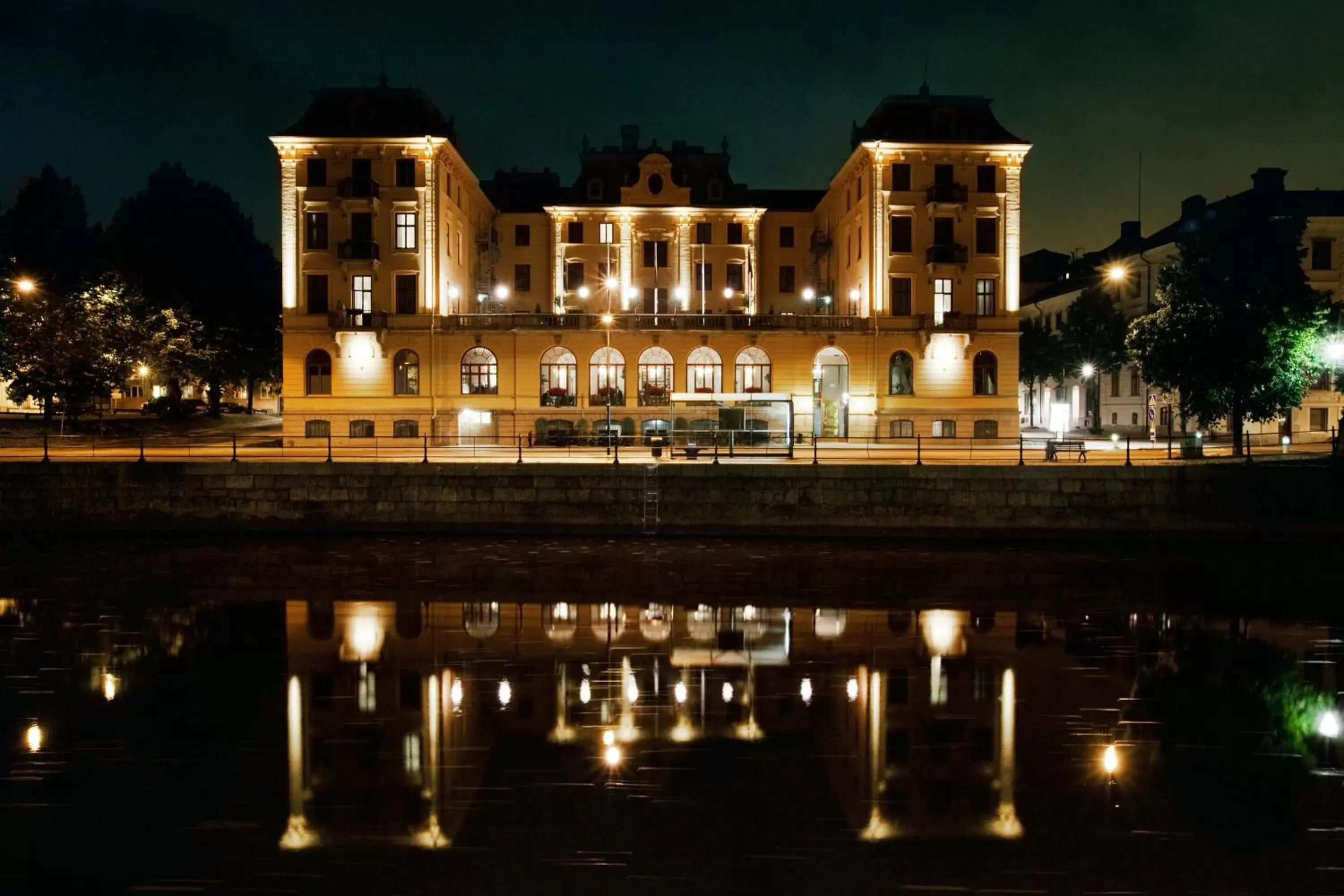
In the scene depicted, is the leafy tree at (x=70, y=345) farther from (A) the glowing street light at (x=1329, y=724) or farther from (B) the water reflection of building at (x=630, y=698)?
(A) the glowing street light at (x=1329, y=724)

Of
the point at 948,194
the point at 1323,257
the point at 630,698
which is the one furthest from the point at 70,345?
the point at 1323,257

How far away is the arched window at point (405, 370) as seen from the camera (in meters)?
58.1

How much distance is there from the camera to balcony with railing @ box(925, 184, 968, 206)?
58.9 metres

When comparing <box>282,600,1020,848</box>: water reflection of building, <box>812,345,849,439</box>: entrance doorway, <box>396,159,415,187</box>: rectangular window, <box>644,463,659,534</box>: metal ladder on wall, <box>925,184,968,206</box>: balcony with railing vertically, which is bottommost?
<box>282,600,1020,848</box>: water reflection of building

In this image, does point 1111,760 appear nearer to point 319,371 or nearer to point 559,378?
point 559,378

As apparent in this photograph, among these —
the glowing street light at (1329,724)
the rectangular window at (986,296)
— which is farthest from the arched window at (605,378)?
the glowing street light at (1329,724)

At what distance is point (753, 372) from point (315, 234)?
25.5 m

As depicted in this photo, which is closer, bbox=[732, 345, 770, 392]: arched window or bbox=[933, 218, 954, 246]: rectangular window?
bbox=[732, 345, 770, 392]: arched window

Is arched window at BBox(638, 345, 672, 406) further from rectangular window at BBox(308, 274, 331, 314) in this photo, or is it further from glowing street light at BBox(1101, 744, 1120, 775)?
glowing street light at BBox(1101, 744, 1120, 775)

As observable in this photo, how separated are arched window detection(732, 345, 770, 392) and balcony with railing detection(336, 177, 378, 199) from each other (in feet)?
72.3

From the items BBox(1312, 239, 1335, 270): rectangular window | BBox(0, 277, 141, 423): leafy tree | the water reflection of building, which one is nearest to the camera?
the water reflection of building

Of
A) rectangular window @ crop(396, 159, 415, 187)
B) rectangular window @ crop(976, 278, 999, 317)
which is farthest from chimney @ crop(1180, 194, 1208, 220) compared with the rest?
rectangular window @ crop(396, 159, 415, 187)

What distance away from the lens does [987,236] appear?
60.1 m

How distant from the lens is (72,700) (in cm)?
1655
